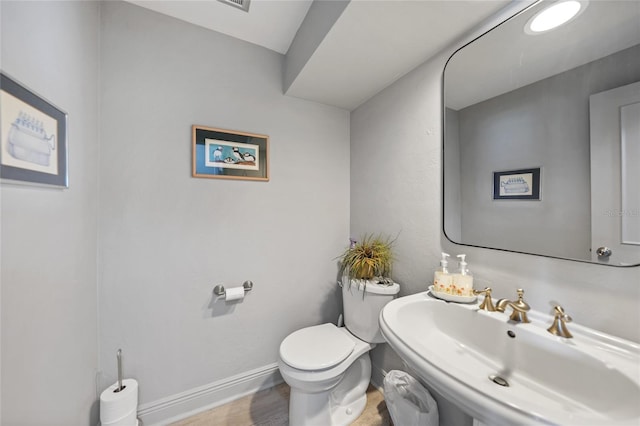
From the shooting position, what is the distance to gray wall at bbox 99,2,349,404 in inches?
47.3

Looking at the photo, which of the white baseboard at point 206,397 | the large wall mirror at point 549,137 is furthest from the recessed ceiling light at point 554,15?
the white baseboard at point 206,397

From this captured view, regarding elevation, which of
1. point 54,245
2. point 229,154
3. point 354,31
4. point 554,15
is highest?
point 354,31

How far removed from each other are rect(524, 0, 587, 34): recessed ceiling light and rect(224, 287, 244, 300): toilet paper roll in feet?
6.28

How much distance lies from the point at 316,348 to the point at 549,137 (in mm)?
1459

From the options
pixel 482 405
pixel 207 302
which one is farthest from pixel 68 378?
pixel 482 405

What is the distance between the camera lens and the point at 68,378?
0.88 metres

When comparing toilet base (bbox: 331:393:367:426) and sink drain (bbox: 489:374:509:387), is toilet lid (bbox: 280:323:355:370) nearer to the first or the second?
toilet base (bbox: 331:393:367:426)

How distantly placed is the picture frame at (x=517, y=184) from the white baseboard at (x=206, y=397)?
1.76 metres

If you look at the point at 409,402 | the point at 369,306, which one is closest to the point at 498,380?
the point at 409,402

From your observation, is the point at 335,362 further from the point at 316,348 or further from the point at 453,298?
the point at 453,298

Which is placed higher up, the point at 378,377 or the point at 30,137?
the point at 30,137

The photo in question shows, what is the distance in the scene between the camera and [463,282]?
1011mm

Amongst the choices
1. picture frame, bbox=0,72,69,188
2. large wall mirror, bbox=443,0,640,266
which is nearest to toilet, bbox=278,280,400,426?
large wall mirror, bbox=443,0,640,266

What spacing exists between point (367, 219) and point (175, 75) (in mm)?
1558
